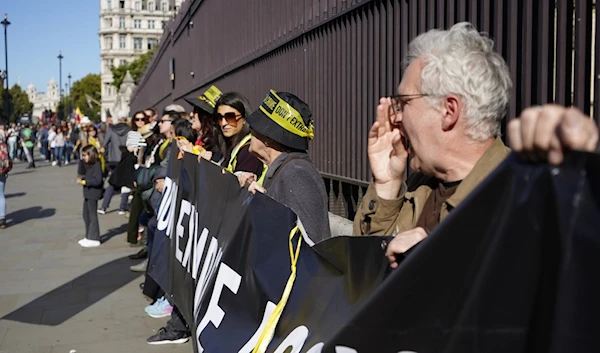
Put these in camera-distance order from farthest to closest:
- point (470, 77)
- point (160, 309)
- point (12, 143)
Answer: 1. point (12, 143)
2. point (160, 309)
3. point (470, 77)

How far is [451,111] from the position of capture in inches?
94.7

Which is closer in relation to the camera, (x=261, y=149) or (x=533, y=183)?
(x=533, y=183)

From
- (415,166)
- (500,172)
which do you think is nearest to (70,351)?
(415,166)

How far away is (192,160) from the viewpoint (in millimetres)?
5266

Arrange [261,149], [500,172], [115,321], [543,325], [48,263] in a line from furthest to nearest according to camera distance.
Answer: [48,263]
[115,321]
[261,149]
[500,172]
[543,325]

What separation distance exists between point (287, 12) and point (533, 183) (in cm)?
590

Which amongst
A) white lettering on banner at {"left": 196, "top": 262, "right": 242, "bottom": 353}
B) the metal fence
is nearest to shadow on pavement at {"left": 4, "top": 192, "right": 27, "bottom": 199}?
the metal fence

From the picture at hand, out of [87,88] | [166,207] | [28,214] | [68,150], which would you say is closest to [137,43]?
[87,88]

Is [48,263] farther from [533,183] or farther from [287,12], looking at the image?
[533,183]

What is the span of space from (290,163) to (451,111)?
5.31 feet

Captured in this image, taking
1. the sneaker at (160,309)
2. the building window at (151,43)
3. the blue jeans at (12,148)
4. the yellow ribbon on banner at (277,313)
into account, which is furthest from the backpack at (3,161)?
the building window at (151,43)

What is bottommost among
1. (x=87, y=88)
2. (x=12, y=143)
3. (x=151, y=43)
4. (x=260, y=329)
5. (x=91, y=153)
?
(x=12, y=143)

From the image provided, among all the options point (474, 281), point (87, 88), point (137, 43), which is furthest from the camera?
point (137, 43)

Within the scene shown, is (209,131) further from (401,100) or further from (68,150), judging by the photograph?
(68,150)
